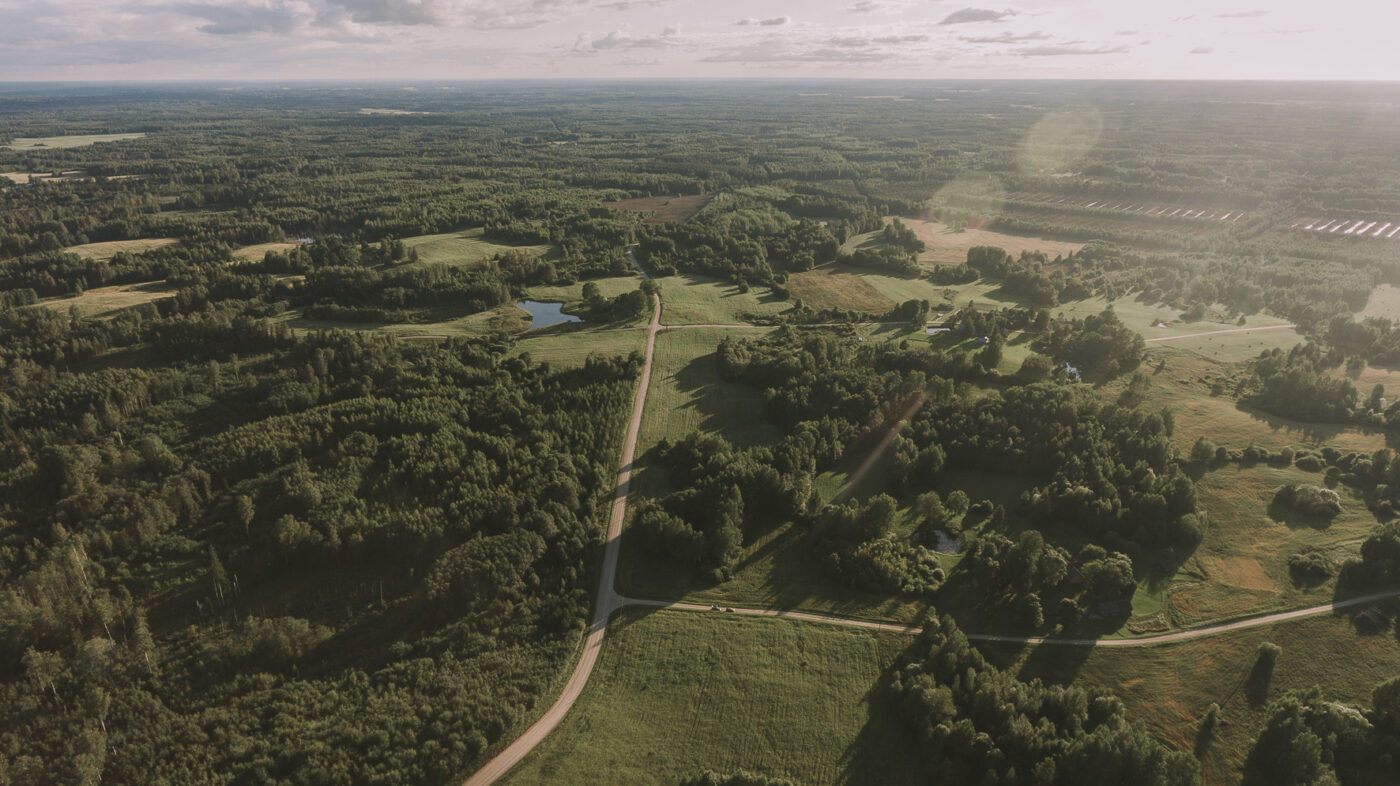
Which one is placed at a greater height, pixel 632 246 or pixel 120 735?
pixel 632 246

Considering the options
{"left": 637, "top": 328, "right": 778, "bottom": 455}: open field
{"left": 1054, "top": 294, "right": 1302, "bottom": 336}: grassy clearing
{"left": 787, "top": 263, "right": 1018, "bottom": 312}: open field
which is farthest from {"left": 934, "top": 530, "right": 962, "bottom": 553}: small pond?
{"left": 1054, "top": 294, "right": 1302, "bottom": 336}: grassy clearing

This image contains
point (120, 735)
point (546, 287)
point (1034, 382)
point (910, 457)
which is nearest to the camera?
point (120, 735)

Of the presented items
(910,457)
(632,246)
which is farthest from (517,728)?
(632,246)

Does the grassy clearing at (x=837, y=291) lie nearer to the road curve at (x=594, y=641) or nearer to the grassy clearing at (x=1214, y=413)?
the grassy clearing at (x=1214, y=413)

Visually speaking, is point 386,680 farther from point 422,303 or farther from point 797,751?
point 422,303

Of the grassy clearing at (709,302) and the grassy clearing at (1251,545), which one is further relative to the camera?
the grassy clearing at (709,302)

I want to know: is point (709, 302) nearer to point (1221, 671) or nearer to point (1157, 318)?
point (1157, 318)

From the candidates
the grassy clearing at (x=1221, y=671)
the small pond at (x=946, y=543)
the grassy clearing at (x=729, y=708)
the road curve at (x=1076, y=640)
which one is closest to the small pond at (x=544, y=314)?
the road curve at (x=1076, y=640)
